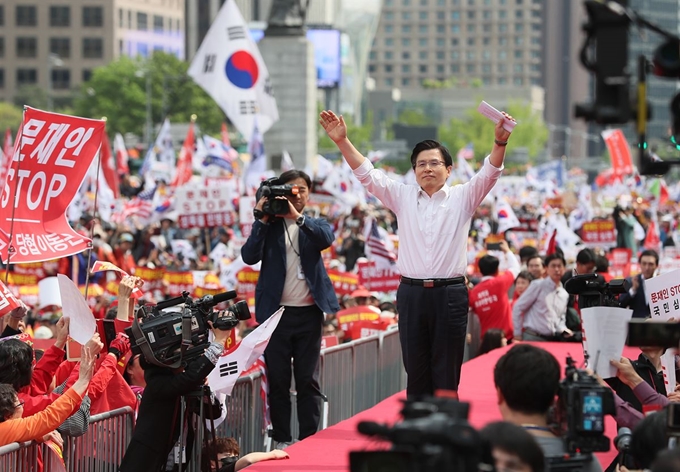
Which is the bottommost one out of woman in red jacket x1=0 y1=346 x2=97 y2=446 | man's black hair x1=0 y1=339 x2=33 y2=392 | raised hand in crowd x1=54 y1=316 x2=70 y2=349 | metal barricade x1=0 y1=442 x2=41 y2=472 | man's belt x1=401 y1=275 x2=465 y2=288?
metal barricade x1=0 y1=442 x2=41 y2=472

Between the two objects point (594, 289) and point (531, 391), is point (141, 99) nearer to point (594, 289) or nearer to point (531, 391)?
point (594, 289)

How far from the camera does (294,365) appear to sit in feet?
28.0

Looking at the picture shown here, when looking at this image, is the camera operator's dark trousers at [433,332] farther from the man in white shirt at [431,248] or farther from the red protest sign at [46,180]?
the red protest sign at [46,180]

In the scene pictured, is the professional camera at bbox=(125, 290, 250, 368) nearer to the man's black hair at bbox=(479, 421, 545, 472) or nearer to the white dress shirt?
the white dress shirt

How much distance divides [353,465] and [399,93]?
584ft

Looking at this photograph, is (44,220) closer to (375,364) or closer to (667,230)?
(375,364)

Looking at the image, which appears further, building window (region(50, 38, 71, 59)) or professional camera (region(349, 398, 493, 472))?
building window (region(50, 38, 71, 59))

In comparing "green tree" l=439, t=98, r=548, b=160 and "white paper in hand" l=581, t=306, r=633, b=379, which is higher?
"green tree" l=439, t=98, r=548, b=160

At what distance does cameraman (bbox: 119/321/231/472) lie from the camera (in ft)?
22.7

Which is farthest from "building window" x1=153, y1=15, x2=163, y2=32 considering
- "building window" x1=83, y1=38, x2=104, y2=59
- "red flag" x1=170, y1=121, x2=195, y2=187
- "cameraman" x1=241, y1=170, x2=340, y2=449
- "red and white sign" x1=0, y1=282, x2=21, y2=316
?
"red and white sign" x1=0, y1=282, x2=21, y2=316

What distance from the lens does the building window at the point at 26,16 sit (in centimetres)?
11631

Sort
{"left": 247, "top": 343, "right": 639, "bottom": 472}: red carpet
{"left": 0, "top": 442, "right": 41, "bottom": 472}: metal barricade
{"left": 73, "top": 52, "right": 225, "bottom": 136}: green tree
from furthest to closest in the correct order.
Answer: {"left": 73, "top": 52, "right": 225, "bottom": 136}: green tree → {"left": 247, "top": 343, "right": 639, "bottom": 472}: red carpet → {"left": 0, "top": 442, "right": 41, "bottom": 472}: metal barricade

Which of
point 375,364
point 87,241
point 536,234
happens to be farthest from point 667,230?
point 87,241

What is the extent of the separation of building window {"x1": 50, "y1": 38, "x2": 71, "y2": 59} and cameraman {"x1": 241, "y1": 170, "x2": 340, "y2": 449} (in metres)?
112
